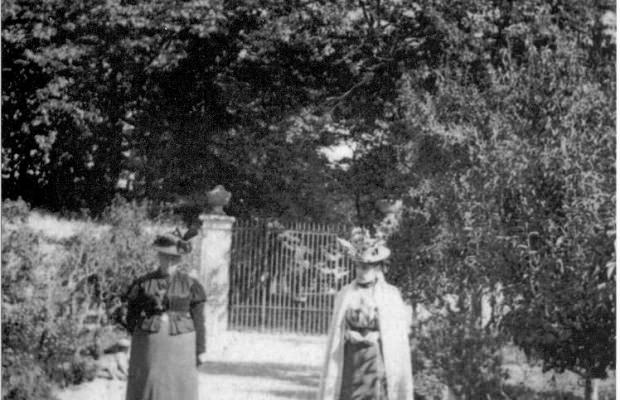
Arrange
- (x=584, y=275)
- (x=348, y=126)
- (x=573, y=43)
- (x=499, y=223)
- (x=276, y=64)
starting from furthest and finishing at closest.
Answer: (x=348, y=126) < (x=276, y=64) < (x=573, y=43) < (x=499, y=223) < (x=584, y=275)

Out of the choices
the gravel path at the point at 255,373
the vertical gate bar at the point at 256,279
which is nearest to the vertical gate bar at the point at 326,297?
the gravel path at the point at 255,373

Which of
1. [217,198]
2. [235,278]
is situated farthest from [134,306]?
[235,278]

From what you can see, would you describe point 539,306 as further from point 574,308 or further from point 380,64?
point 380,64

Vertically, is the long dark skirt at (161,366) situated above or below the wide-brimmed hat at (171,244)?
below

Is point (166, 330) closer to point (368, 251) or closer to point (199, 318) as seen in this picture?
point (199, 318)

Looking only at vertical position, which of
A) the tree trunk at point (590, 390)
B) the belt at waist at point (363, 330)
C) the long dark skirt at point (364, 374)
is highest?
the belt at waist at point (363, 330)

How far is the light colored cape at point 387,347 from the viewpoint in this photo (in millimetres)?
5414

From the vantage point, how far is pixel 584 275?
5.73m

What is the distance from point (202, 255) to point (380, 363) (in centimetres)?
658

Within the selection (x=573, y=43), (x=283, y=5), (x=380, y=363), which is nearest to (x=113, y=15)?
(x=283, y=5)

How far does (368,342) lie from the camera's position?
5484 millimetres

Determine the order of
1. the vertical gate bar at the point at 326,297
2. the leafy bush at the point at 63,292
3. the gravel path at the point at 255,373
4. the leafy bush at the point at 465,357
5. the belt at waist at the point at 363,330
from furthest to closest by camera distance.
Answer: the vertical gate bar at the point at 326,297, the gravel path at the point at 255,373, the leafy bush at the point at 63,292, the leafy bush at the point at 465,357, the belt at waist at the point at 363,330

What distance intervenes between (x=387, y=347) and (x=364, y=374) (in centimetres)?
26

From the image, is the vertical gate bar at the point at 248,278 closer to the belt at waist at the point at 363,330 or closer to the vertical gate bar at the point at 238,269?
the vertical gate bar at the point at 238,269
